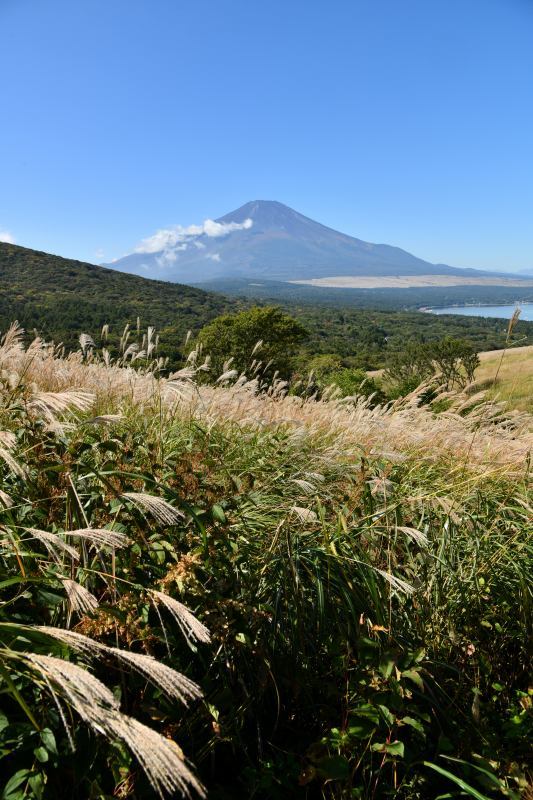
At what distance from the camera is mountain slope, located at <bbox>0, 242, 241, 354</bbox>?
4527 centimetres

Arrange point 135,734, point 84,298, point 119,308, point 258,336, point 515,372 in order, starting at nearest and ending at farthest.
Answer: point 135,734
point 515,372
point 258,336
point 119,308
point 84,298

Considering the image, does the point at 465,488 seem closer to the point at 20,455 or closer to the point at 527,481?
the point at 527,481

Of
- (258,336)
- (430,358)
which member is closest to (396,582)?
(258,336)

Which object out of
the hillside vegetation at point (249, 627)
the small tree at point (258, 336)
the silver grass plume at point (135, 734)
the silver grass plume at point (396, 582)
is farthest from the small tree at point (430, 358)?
the silver grass plume at point (135, 734)

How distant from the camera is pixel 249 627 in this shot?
1887mm

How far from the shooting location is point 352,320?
108500 mm

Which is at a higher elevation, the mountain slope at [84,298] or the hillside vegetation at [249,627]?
the mountain slope at [84,298]

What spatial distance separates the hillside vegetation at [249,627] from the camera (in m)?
1.44

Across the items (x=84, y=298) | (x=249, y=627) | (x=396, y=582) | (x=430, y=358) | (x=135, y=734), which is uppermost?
(x=84, y=298)

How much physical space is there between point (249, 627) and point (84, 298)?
67521 mm

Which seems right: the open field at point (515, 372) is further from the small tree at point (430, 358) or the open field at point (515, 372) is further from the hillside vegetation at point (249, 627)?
the hillside vegetation at point (249, 627)

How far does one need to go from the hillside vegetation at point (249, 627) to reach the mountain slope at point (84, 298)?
120 feet

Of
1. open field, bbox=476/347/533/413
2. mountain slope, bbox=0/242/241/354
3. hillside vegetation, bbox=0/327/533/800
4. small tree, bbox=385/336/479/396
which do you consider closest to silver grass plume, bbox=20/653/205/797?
hillside vegetation, bbox=0/327/533/800

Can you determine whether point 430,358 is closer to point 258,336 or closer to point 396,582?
point 258,336
